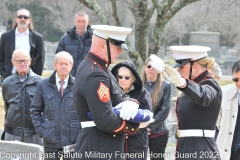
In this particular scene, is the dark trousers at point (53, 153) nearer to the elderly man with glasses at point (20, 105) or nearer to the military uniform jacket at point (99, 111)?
the elderly man with glasses at point (20, 105)

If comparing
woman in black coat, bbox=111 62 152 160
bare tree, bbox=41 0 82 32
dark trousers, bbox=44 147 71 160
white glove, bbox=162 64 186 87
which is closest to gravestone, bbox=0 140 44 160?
dark trousers, bbox=44 147 71 160

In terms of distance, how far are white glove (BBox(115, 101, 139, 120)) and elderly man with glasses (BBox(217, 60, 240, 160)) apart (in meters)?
2.26

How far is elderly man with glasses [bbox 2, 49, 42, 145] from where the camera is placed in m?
6.94

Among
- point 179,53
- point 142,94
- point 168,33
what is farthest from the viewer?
point 168,33

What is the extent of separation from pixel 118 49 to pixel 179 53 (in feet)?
2.62

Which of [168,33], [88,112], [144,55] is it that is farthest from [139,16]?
[168,33]

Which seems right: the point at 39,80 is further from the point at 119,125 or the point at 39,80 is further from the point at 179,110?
the point at 119,125

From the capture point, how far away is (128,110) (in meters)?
4.18

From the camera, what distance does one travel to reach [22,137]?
22.9 ft

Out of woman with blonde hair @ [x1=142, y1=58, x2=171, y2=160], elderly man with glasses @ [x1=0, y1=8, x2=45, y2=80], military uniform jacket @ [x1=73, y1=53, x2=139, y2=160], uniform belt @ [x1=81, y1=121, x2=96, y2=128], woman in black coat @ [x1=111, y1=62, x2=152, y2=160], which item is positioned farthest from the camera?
elderly man with glasses @ [x1=0, y1=8, x2=45, y2=80]

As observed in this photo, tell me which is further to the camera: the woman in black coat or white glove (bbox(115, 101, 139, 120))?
the woman in black coat

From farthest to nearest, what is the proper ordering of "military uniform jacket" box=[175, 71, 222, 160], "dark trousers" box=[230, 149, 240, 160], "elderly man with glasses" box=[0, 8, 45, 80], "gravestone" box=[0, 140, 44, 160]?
"elderly man with glasses" box=[0, 8, 45, 80]
"dark trousers" box=[230, 149, 240, 160]
"gravestone" box=[0, 140, 44, 160]
"military uniform jacket" box=[175, 71, 222, 160]

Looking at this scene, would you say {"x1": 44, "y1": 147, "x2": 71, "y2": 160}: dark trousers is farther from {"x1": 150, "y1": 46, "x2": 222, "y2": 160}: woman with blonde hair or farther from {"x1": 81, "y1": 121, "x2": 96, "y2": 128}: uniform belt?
{"x1": 81, "y1": 121, "x2": 96, "y2": 128}: uniform belt

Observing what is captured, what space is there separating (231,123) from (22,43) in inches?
150
